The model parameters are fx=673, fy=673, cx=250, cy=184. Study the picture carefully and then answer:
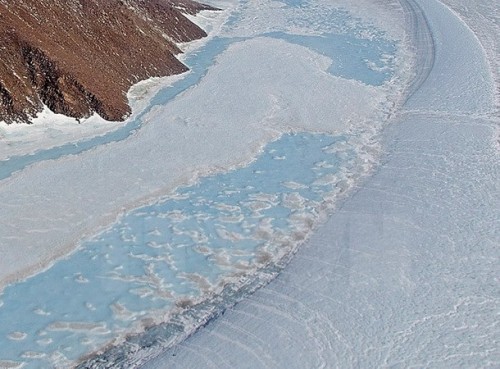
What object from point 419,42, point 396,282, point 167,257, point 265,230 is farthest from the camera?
point 419,42

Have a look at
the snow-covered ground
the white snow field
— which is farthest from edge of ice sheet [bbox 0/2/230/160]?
the white snow field

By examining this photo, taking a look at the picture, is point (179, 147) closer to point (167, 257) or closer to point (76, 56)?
point (76, 56)

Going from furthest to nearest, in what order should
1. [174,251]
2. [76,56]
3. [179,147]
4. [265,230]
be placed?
[76,56], [179,147], [265,230], [174,251]

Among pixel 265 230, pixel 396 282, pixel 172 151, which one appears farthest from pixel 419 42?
pixel 396 282

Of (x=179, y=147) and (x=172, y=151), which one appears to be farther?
(x=179, y=147)

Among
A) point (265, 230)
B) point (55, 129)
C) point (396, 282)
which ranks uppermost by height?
point (396, 282)

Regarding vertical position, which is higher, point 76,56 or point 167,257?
point 76,56

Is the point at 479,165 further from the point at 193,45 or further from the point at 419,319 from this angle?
the point at 193,45

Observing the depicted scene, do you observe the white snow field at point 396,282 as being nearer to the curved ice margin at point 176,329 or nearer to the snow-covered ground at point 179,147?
the curved ice margin at point 176,329
